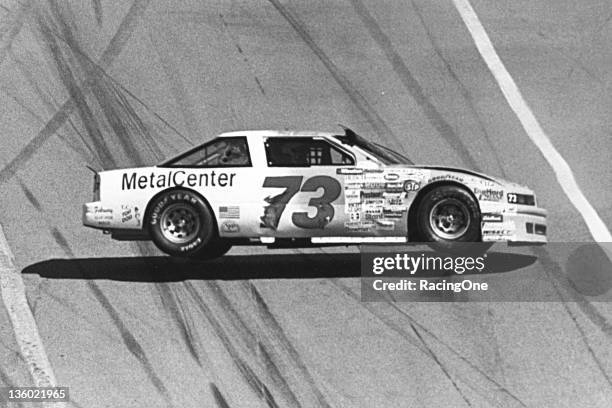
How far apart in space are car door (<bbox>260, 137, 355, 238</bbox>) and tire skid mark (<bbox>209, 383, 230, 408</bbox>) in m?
1.95

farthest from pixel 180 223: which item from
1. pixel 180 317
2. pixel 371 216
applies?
pixel 371 216

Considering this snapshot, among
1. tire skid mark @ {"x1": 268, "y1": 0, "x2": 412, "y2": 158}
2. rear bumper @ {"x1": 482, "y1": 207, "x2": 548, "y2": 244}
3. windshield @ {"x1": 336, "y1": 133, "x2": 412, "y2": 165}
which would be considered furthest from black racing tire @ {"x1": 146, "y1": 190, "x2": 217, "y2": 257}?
tire skid mark @ {"x1": 268, "y1": 0, "x2": 412, "y2": 158}

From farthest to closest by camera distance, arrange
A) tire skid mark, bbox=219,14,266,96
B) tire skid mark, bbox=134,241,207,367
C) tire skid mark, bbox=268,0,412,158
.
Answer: tire skid mark, bbox=219,14,266,96, tire skid mark, bbox=268,0,412,158, tire skid mark, bbox=134,241,207,367

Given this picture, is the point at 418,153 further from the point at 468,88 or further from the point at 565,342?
the point at 565,342

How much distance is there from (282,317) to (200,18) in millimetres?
6530

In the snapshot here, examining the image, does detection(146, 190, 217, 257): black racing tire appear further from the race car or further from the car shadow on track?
the car shadow on track

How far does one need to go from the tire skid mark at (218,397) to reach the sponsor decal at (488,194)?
11.6 ft

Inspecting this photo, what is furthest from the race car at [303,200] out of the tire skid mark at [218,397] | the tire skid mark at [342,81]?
the tire skid mark at [342,81]

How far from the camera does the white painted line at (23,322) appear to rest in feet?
48.3

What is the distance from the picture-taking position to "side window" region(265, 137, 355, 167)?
15.5 metres

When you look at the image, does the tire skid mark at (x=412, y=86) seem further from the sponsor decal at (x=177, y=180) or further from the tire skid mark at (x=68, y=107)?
→ the sponsor decal at (x=177, y=180)

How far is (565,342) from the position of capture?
14.9m

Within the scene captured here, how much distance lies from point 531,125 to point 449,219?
13.1 feet

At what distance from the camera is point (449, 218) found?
15.4 metres
